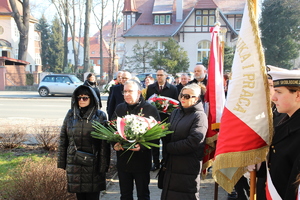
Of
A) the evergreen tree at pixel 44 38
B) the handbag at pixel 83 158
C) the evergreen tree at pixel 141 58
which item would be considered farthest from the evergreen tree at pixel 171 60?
the evergreen tree at pixel 44 38

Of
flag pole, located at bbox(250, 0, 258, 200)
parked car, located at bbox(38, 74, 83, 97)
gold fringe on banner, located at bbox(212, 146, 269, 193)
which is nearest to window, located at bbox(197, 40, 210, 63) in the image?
parked car, located at bbox(38, 74, 83, 97)

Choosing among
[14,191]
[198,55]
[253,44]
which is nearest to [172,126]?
[253,44]

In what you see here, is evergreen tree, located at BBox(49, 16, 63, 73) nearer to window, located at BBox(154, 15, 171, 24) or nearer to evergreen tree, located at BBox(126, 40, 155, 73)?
window, located at BBox(154, 15, 171, 24)

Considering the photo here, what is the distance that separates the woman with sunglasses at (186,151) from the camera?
4.18 metres

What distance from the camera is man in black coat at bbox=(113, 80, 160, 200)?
446 centimetres

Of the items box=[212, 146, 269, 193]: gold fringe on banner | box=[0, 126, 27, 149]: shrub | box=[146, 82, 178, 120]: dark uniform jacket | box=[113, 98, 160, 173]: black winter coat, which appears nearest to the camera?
box=[212, 146, 269, 193]: gold fringe on banner

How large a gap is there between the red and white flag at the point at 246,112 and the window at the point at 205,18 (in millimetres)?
43146

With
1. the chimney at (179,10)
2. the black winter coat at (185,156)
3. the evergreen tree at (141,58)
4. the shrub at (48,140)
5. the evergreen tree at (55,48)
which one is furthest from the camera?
the evergreen tree at (55,48)

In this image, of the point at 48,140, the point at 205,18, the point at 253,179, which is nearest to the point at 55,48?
the point at 205,18

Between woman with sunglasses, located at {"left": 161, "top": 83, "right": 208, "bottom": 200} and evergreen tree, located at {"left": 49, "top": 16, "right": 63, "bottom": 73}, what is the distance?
60036mm

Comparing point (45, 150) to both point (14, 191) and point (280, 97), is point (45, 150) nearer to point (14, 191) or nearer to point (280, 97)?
point (14, 191)

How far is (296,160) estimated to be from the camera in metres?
2.33

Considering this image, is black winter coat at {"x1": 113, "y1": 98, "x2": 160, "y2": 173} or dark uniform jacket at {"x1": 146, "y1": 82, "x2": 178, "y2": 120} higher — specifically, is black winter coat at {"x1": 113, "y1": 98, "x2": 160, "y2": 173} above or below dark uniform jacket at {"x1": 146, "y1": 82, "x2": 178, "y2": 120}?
below

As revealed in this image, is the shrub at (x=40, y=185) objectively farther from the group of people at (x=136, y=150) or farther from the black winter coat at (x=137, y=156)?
the black winter coat at (x=137, y=156)
